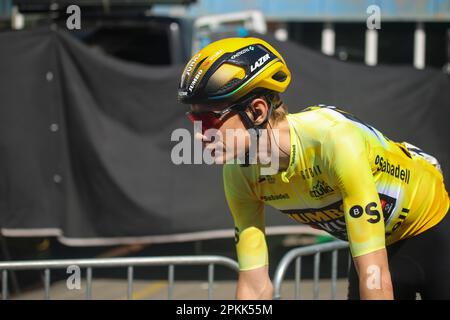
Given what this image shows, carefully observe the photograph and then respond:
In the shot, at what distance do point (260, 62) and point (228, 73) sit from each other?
0.14 metres

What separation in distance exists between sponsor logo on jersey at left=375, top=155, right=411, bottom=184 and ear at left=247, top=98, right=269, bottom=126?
1.65 feet

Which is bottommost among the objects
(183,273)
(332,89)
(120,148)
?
(183,273)

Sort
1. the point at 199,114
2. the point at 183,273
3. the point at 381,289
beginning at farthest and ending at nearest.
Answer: the point at 183,273 < the point at 199,114 < the point at 381,289

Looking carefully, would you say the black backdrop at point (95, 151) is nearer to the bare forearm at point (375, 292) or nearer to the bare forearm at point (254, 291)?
the bare forearm at point (254, 291)

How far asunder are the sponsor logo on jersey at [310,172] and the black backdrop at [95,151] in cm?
453

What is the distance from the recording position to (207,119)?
2.44 metres

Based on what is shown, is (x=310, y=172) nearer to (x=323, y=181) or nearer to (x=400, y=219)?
(x=323, y=181)

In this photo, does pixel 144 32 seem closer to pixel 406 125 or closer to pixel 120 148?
pixel 120 148

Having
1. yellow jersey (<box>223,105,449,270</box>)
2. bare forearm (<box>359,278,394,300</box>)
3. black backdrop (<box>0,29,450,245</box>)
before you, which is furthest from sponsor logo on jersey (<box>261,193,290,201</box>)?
black backdrop (<box>0,29,450,245</box>)

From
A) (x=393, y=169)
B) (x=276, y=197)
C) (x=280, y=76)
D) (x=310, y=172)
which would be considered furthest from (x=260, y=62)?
(x=393, y=169)

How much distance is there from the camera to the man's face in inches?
95.4

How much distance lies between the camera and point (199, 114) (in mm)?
2459
